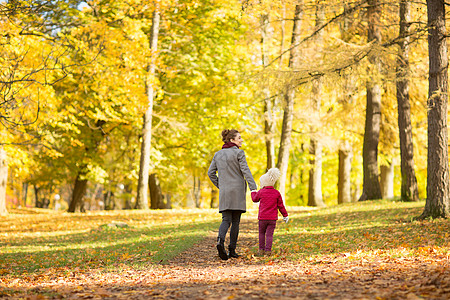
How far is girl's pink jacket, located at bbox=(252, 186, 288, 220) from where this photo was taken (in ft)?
23.5

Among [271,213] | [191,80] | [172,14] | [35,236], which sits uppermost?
[172,14]

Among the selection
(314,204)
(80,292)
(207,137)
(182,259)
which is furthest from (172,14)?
(80,292)

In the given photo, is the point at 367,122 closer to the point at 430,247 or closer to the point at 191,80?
the point at 191,80

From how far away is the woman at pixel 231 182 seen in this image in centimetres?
695

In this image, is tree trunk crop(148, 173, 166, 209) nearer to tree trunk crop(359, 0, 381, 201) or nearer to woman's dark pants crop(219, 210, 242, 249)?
tree trunk crop(359, 0, 381, 201)

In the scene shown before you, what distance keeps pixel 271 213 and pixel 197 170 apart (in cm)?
2151

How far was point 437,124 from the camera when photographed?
32.2 ft

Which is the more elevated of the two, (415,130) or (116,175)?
(415,130)

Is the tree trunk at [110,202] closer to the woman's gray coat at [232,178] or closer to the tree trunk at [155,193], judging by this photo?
the tree trunk at [155,193]

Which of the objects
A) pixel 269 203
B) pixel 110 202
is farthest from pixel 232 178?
pixel 110 202

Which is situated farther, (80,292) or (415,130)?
(415,130)

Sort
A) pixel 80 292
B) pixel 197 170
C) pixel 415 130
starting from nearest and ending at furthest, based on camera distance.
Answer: pixel 80 292 → pixel 415 130 → pixel 197 170

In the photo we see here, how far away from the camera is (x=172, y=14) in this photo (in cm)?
2136

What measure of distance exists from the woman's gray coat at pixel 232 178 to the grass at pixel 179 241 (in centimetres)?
118
